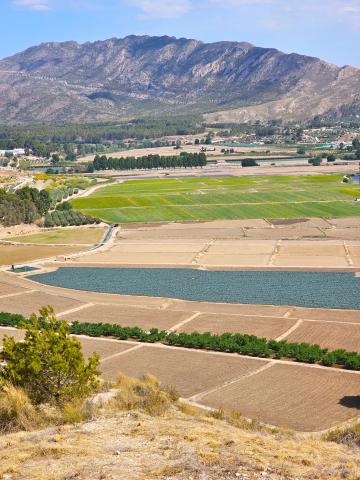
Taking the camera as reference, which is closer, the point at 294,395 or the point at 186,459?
the point at 186,459

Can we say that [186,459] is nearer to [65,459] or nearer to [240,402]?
[65,459]

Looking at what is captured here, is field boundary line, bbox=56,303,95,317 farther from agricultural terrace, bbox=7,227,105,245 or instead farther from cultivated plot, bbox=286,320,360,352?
agricultural terrace, bbox=7,227,105,245

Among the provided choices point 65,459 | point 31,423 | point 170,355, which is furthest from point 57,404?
point 170,355

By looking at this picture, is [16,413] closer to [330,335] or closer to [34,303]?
[330,335]

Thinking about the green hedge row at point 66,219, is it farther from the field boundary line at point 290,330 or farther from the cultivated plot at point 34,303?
the field boundary line at point 290,330

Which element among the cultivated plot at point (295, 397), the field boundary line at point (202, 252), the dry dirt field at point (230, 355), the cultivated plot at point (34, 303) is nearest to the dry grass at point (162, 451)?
the cultivated plot at point (295, 397)

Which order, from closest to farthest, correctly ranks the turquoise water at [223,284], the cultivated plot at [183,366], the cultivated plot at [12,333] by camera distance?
the cultivated plot at [183,366] → the cultivated plot at [12,333] → the turquoise water at [223,284]

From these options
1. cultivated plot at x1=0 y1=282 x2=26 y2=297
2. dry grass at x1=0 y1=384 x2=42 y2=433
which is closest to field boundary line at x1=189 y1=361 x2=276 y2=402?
dry grass at x1=0 y1=384 x2=42 y2=433
